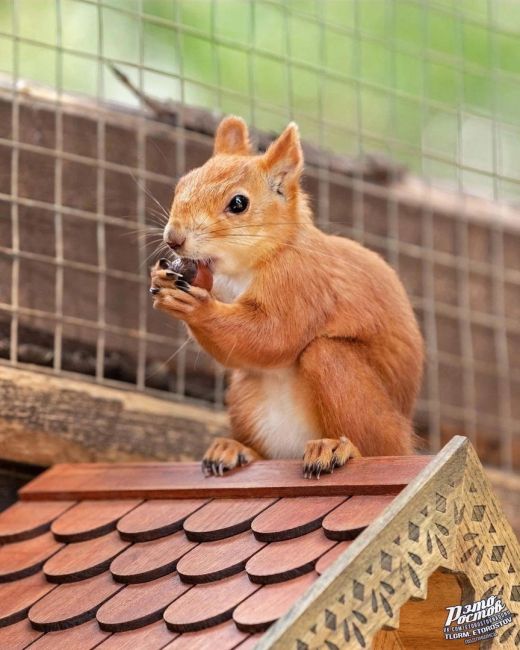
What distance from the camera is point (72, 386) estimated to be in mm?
Answer: 2977

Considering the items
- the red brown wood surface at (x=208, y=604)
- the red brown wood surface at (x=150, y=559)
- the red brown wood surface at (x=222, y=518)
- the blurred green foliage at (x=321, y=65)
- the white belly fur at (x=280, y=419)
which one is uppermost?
the blurred green foliage at (x=321, y=65)

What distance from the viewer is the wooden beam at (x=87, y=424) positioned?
114 inches

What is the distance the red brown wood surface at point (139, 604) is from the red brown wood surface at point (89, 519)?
280 millimetres

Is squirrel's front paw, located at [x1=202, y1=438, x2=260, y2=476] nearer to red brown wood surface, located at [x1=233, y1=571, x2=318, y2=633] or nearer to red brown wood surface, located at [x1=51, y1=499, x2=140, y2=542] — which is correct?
red brown wood surface, located at [x1=51, y1=499, x2=140, y2=542]

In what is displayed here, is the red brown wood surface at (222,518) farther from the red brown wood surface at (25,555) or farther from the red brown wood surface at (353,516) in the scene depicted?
the red brown wood surface at (25,555)

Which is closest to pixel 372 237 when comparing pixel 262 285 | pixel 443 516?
pixel 262 285

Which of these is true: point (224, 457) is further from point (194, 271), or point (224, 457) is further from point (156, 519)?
point (194, 271)

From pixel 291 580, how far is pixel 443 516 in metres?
0.28

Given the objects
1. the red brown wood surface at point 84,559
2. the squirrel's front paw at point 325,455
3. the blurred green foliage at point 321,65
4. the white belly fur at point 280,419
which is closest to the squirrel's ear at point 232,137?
the blurred green foliage at point 321,65

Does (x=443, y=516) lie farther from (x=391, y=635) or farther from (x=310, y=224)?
(x=310, y=224)

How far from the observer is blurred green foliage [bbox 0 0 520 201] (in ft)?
10.9

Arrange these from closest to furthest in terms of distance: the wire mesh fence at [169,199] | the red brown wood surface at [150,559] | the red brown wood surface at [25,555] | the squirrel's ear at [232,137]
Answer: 1. the red brown wood surface at [150,559]
2. the red brown wood surface at [25,555]
3. the squirrel's ear at [232,137]
4. the wire mesh fence at [169,199]

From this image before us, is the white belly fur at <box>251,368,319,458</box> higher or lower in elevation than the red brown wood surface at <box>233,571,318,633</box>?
higher

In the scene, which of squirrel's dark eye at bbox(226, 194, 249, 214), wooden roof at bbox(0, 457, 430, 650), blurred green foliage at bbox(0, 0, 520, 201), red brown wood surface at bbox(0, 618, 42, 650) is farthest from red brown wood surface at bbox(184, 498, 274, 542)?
blurred green foliage at bbox(0, 0, 520, 201)
